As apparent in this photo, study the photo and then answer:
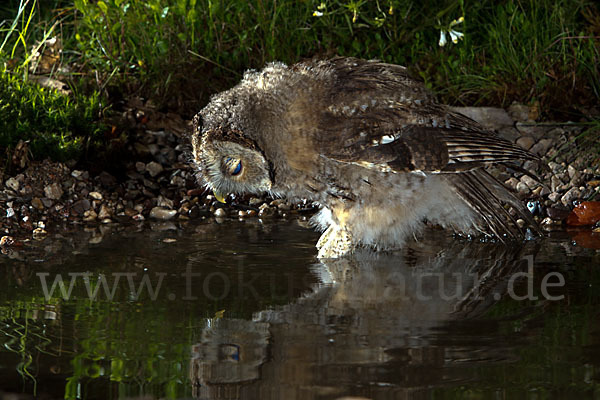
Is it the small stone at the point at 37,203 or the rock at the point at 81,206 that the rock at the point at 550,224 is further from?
the small stone at the point at 37,203

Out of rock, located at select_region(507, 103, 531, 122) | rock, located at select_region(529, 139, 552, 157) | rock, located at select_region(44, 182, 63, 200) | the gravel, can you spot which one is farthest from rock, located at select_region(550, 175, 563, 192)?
rock, located at select_region(44, 182, 63, 200)

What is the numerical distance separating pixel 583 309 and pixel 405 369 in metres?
1.17

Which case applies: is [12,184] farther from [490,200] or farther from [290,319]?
[490,200]

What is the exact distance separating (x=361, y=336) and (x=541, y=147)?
3.32m

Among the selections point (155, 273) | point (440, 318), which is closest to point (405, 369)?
point (440, 318)

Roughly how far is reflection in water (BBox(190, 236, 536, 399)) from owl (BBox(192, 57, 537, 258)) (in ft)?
1.01

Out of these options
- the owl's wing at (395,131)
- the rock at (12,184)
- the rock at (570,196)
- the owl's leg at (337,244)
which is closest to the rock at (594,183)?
the rock at (570,196)

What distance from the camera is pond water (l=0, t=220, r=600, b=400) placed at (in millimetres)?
3000

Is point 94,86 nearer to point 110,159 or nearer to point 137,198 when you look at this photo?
point 110,159

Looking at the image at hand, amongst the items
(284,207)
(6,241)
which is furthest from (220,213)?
(6,241)

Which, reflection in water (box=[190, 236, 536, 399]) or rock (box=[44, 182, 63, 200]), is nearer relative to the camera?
reflection in water (box=[190, 236, 536, 399])

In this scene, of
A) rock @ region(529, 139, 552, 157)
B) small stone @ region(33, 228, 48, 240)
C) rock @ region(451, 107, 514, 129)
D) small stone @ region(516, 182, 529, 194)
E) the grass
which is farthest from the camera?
the grass

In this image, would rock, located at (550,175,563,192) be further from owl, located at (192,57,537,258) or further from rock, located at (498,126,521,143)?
owl, located at (192,57,537,258)

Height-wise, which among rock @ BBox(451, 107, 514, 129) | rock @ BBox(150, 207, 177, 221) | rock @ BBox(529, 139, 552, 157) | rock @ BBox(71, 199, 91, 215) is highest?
rock @ BBox(451, 107, 514, 129)
